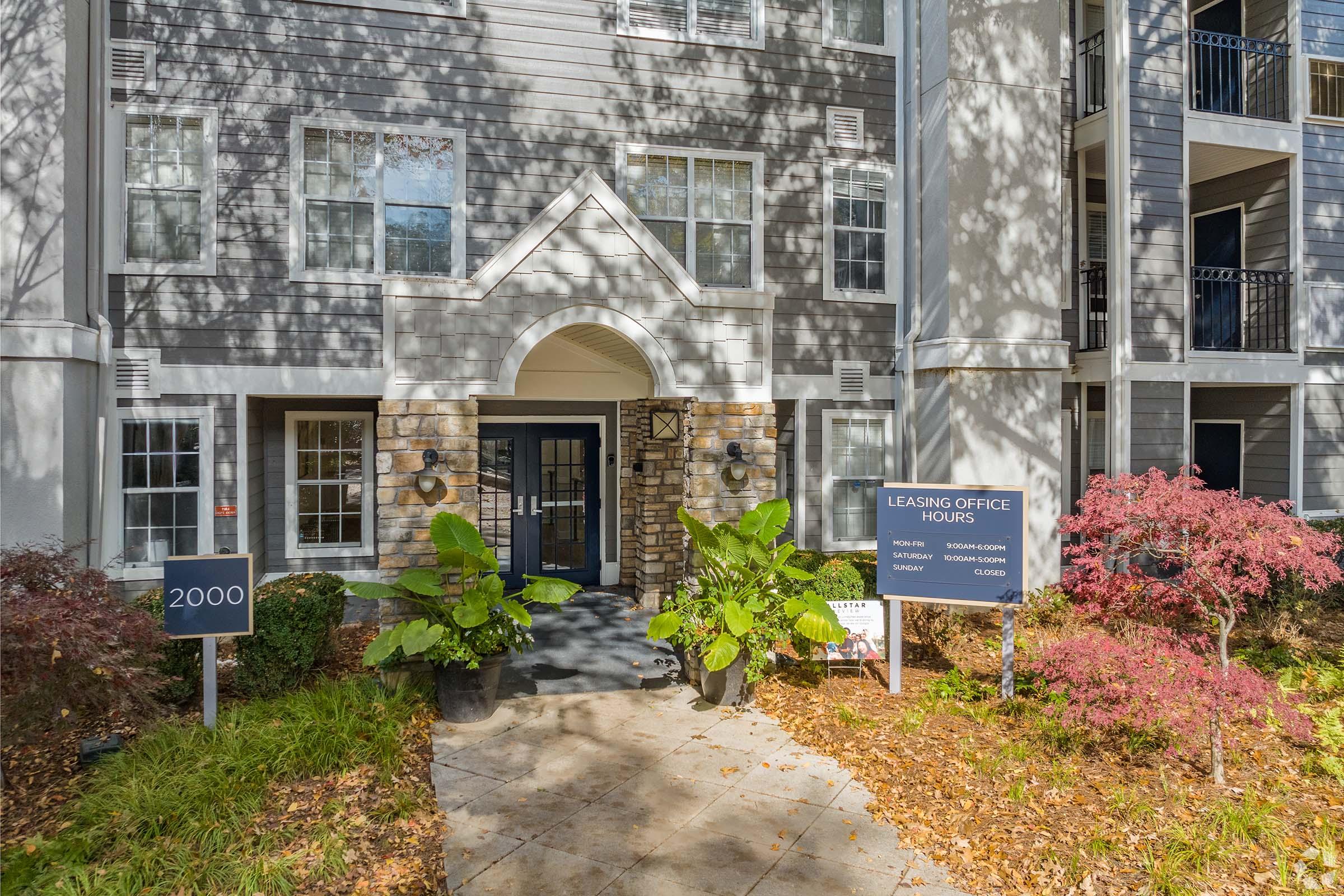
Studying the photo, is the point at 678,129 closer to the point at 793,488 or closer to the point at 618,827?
the point at 793,488

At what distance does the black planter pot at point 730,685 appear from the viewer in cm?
670

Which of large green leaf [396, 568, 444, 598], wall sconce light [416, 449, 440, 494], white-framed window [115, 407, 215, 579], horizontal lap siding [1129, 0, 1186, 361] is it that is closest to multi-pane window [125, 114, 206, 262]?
white-framed window [115, 407, 215, 579]

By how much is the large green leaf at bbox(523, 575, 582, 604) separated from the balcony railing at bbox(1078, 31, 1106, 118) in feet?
31.7

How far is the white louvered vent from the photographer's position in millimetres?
8305

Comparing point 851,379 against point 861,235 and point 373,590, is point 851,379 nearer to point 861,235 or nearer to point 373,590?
point 861,235

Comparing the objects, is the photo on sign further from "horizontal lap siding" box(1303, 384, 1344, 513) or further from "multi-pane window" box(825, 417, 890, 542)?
"horizontal lap siding" box(1303, 384, 1344, 513)

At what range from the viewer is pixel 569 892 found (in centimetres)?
412

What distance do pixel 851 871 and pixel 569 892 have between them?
4.96ft

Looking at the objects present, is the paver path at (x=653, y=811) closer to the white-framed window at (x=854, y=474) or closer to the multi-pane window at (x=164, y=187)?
the white-framed window at (x=854, y=474)

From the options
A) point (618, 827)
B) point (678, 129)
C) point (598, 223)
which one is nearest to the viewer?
point (618, 827)

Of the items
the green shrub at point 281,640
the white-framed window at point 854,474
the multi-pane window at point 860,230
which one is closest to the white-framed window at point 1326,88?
the multi-pane window at point 860,230

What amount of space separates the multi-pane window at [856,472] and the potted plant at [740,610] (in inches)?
134

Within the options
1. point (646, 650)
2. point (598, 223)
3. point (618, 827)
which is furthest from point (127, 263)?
point (618, 827)

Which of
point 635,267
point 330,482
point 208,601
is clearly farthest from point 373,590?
point 330,482
